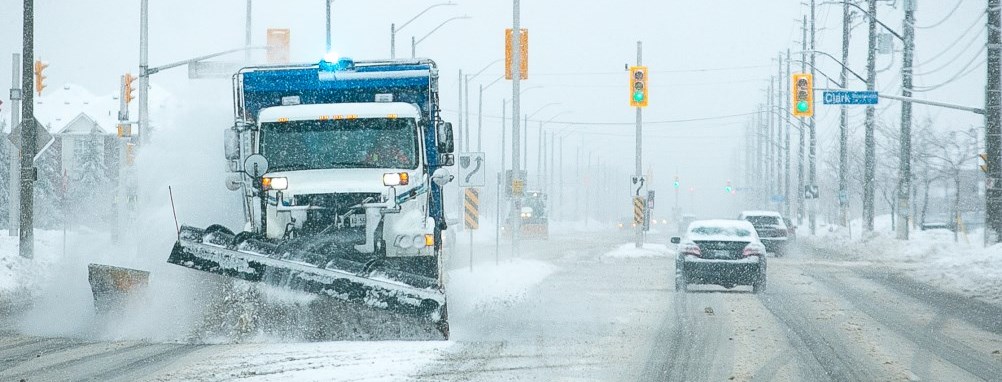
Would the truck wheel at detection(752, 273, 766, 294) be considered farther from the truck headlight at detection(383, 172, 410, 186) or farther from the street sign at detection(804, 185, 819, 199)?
the street sign at detection(804, 185, 819, 199)

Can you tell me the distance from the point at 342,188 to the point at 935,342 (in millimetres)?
7064

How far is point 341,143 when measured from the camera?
1538 centimetres

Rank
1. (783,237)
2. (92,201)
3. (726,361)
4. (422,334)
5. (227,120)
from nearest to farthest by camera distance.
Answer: (726,361)
(422,334)
(227,120)
(783,237)
(92,201)

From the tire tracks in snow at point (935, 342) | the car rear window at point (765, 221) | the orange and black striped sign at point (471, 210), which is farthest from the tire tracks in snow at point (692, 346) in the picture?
the car rear window at point (765, 221)

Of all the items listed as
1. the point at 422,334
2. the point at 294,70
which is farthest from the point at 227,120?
the point at 422,334

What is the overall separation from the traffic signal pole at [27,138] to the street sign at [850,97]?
2192cm

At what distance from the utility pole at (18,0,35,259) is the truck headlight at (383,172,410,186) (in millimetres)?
13345

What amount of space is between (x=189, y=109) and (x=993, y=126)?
1996cm

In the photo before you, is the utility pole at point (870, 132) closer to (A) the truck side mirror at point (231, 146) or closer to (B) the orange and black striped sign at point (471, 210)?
(B) the orange and black striped sign at point (471, 210)

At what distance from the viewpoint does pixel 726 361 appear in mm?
12312

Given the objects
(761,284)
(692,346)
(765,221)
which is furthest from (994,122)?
(692,346)

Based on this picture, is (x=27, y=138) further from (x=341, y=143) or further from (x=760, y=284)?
(x=760, y=284)

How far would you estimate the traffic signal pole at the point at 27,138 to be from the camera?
1005 inches

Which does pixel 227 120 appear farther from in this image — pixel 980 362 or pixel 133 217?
pixel 980 362
